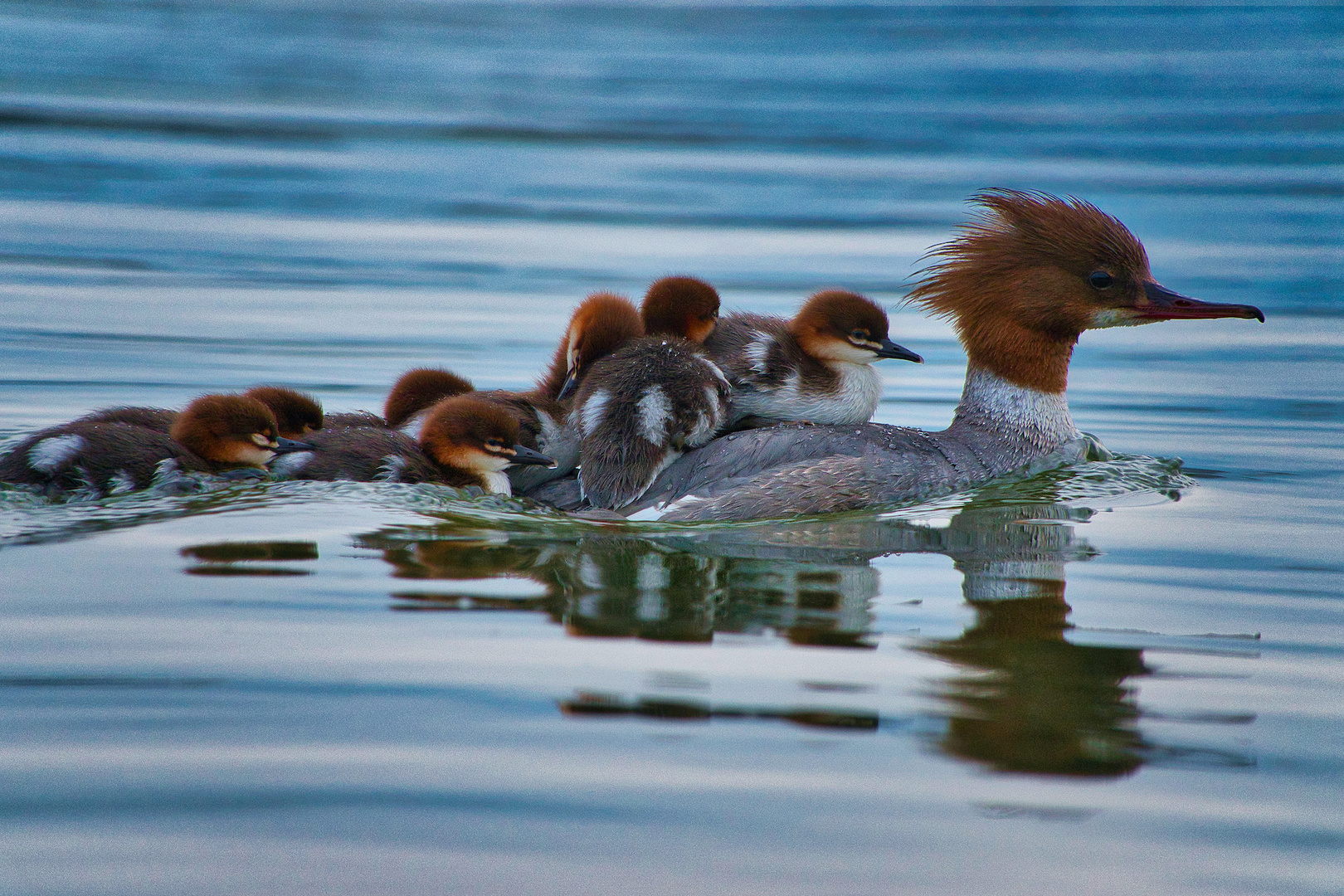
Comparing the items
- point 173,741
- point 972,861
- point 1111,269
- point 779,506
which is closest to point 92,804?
point 173,741

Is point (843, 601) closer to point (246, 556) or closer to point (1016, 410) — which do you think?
point (246, 556)

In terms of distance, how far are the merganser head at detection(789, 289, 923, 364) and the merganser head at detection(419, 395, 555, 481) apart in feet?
3.44

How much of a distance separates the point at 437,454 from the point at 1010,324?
2.24 metres

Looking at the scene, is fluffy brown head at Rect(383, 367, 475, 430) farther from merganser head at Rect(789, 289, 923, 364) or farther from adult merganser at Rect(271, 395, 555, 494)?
merganser head at Rect(789, 289, 923, 364)

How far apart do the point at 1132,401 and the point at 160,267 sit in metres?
6.94

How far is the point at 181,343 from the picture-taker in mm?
8625

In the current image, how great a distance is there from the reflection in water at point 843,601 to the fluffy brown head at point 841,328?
2.23 feet

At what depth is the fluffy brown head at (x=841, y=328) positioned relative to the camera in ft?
16.9

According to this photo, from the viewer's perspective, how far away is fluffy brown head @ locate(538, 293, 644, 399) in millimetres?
5070

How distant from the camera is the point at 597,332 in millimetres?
5070

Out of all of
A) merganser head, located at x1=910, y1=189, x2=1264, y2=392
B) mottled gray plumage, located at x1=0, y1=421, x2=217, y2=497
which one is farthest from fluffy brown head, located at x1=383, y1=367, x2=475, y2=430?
merganser head, located at x1=910, y1=189, x2=1264, y2=392

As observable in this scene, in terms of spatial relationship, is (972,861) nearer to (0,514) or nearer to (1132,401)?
(0,514)

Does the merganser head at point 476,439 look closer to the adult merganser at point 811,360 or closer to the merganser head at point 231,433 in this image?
the merganser head at point 231,433

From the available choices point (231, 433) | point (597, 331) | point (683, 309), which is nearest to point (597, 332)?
point (597, 331)
